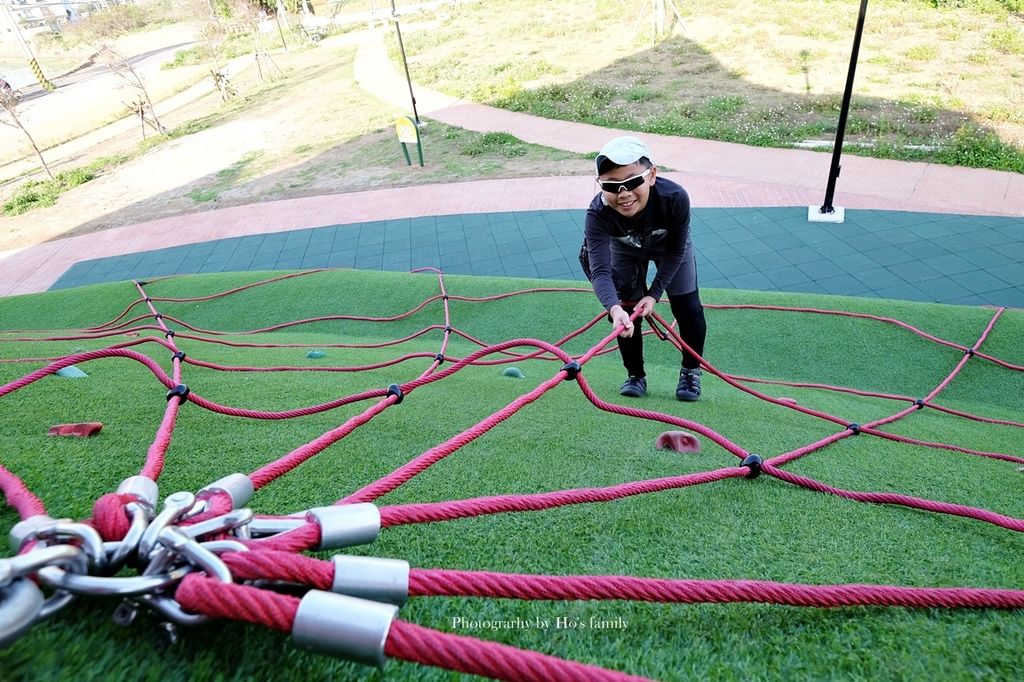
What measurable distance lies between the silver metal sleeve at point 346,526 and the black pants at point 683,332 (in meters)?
1.87

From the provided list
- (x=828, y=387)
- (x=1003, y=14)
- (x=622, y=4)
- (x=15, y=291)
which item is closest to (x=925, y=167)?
(x=828, y=387)

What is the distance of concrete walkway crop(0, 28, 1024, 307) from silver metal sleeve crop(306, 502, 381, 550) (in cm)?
465

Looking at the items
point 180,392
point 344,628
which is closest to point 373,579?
point 344,628

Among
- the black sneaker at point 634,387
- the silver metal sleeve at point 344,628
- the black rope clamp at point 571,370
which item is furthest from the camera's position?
the black sneaker at point 634,387

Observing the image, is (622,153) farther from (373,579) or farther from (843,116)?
(843,116)

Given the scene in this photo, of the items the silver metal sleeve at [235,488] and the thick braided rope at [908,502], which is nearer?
the silver metal sleeve at [235,488]

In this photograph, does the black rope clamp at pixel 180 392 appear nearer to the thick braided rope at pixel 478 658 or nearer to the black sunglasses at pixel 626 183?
the thick braided rope at pixel 478 658

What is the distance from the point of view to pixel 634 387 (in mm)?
2646

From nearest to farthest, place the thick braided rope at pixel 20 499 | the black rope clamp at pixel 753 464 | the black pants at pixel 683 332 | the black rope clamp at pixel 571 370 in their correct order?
1. the thick braided rope at pixel 20 499
2. the black rope clamp at pixel 753 464
3. the black rope clamp at pixel 571 370
4. the black pants at pixel 683 332

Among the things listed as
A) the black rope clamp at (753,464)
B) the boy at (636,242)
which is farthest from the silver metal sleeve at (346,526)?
the boy at (636,242)

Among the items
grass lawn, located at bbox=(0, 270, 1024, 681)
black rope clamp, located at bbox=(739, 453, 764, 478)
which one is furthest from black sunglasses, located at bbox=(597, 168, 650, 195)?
black rope clamp, located at bbox=(739, 453, 764, 478)

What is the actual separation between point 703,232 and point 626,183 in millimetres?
4232

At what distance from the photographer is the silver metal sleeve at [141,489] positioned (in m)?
0.76

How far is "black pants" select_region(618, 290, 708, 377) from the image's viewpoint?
99.1 inches
